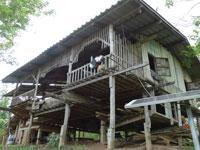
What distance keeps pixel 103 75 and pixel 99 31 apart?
3.03m

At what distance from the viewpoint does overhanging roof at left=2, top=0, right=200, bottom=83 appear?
10.3 metres

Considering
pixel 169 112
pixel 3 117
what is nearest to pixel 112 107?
pixel 169 112

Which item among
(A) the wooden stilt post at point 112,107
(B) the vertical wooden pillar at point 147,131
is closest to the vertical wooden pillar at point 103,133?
(B) the vertical wooden pillar at point 147,131

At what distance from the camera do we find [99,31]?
39.2ft

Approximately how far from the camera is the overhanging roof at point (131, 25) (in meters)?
10.3

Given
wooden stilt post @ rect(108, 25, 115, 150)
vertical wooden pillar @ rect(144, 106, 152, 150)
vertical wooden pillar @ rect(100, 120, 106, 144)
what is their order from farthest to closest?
1. vertical wooden pillar @ rect(100, 120, 106, 144)
2. vertical wooden pillar @ rect(144, 106, 152, 150)
3. wooden stilt post @ rect(108, 25, 115, 150)

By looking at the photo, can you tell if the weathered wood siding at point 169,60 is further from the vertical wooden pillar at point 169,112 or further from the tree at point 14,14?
the tree at point 14,14

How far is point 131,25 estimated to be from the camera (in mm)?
11781

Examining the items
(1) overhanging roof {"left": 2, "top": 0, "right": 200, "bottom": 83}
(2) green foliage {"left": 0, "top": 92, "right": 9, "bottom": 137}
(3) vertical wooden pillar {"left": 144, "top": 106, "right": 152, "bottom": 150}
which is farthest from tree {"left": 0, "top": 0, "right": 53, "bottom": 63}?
(2) green foliage {"left": 0, "top": 92, "right": 9, "bottom": 137}

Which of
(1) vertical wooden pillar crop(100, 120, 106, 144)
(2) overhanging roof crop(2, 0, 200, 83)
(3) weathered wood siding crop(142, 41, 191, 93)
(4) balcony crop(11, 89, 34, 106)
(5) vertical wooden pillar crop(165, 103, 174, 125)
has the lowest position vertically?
(1) vertical wooden pillar crop(100, 120, 106, 144)

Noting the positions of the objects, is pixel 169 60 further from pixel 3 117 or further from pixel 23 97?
pixel 3 117

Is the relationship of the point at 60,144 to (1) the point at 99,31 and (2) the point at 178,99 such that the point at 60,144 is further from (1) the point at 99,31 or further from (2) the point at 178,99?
(2) the point at 178,99

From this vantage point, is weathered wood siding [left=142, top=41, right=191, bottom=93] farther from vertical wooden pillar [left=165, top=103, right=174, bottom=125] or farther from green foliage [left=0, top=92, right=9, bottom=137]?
green foliage [left=0, top=92, right=9, bottom=137]

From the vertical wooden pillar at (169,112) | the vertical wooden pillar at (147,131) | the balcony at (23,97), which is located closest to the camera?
the vertical wooden pillar at (147,131)
